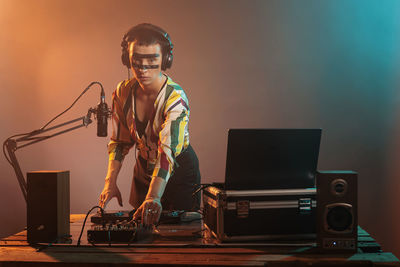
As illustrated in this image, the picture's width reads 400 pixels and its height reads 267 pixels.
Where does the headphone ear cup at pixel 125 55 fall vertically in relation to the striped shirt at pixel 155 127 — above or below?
above

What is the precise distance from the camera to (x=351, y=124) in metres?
3.14

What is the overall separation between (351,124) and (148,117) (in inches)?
64.0

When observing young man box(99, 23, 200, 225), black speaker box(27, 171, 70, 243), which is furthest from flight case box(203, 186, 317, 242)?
young man box(99, 23, 200, 225)

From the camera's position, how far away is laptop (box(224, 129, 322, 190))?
1.74 metres

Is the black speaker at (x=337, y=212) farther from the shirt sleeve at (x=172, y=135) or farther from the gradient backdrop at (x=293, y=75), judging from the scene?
the gradient backdrop at (x=293, y=75)

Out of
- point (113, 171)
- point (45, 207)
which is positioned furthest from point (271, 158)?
point (113, 171)

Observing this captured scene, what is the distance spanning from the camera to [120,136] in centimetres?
293

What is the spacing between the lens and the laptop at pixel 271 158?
174cm

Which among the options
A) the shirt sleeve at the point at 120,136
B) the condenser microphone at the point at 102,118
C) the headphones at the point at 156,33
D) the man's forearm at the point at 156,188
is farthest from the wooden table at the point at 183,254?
the headphones at the point at 156,33

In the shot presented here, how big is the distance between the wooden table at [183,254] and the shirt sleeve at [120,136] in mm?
1158

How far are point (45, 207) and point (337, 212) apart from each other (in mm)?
1291

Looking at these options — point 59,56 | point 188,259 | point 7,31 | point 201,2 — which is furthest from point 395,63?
point 7,31

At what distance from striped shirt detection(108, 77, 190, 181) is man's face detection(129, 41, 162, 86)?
83mm

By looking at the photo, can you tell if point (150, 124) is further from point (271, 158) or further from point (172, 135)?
point (271, 158)
